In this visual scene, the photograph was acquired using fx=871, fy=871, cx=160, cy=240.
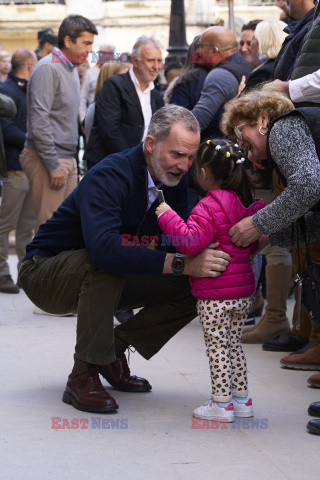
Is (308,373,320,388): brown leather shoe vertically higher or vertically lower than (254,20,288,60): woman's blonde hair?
lower

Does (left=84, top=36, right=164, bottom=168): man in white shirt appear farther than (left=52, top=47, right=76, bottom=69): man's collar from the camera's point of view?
No

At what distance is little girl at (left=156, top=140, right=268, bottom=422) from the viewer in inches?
143

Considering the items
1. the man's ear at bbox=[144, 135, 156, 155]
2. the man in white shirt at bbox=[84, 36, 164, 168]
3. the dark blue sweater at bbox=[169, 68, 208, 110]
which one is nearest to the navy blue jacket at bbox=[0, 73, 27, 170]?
the man in white shirt at bbox=[84, 36, 164, 168]

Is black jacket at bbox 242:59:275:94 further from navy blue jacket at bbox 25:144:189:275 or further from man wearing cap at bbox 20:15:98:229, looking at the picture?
man wearing cap at bbox 20:15:98:229

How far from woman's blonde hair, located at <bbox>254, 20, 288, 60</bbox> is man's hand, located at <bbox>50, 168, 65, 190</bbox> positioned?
6.31ft

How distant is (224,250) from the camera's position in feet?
12.1

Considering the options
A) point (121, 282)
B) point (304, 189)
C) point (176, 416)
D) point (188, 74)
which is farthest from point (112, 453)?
point (188, 74)

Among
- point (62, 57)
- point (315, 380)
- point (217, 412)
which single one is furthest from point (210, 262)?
point (62, 57)

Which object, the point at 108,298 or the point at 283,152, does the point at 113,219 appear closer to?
the point at 108,298

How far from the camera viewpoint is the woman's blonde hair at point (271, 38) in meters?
5.69

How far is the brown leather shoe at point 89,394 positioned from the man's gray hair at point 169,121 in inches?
44.1

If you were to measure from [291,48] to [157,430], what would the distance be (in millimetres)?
2558

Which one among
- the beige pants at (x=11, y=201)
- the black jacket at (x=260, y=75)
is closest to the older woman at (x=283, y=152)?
the black jacket at (x=260, y=75)

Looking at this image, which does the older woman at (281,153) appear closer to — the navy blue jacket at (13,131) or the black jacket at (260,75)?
the black jacket at (260,75)
